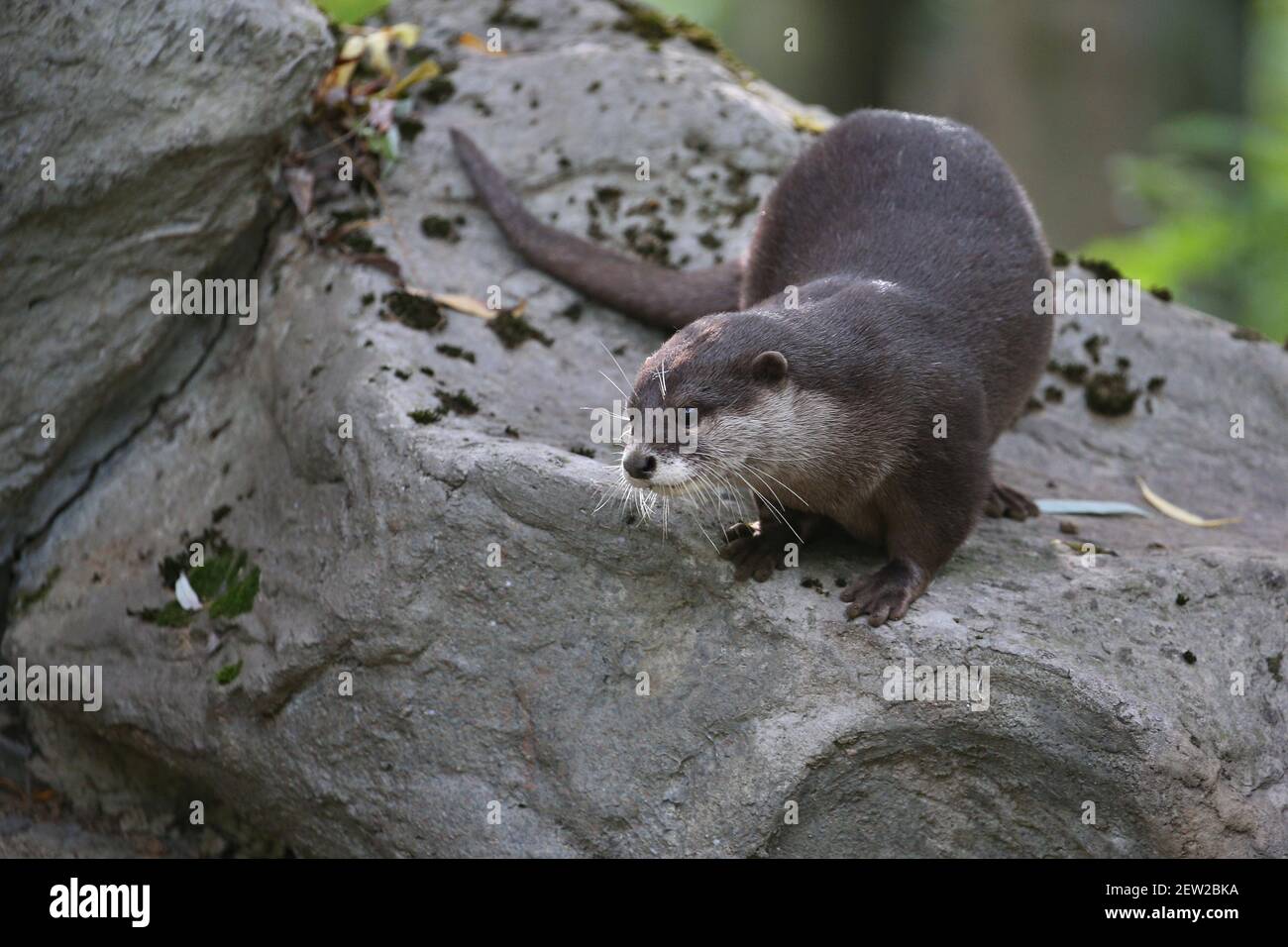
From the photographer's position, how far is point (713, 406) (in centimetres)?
319

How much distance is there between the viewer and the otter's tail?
439 cm

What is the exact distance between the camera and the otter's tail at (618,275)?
4.39m

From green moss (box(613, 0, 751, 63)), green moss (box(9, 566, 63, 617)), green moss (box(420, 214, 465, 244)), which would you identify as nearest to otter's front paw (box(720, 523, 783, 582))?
green moss (box(420, 214, 465, 244))

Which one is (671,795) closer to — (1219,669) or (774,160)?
(1219,669)

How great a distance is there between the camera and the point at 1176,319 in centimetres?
508

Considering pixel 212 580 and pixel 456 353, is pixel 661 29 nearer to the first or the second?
pixel 456 353

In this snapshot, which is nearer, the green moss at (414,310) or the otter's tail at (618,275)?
the green moss at (414,310)

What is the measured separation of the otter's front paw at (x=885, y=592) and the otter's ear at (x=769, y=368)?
0.56 metres

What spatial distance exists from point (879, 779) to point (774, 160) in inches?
109

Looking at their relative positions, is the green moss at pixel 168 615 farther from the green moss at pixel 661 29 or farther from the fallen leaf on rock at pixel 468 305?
the green moss at pixel 661 29

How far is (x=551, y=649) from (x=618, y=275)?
159 centimetres

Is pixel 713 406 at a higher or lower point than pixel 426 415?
higher

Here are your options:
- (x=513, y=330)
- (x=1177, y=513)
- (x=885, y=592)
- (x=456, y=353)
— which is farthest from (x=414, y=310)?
(x=1177, y=513)

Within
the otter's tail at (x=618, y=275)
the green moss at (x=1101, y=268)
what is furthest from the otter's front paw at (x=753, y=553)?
the green moss at (x=1101, y=268)
